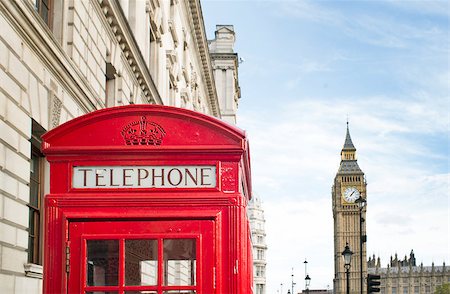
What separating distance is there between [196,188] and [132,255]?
0.62m

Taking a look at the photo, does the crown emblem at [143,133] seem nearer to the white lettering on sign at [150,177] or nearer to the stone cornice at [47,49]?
the white lettering on sign at [150,177]

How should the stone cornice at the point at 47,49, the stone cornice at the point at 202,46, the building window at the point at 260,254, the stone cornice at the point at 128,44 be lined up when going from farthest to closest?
the building window at the point at 260,254
the stone cornice at the point at 202,46
the stone cornice at the point at 128,44
the stone cornice at the point at 47,49

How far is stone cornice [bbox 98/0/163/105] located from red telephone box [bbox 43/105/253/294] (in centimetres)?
1180

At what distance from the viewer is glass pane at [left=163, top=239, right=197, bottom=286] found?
574cm

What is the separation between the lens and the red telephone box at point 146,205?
5719 mm

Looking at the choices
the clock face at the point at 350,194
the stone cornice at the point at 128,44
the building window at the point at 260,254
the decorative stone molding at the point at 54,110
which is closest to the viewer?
the decorative stone molding at the point at 54,110

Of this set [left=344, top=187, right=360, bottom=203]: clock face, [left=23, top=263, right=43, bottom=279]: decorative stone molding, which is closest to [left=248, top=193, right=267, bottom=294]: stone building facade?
[left=344, top=187, right=360, bottom=203]: clock face

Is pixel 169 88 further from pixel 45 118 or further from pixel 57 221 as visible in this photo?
pixel 57 221

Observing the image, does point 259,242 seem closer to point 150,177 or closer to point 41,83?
point 41,83

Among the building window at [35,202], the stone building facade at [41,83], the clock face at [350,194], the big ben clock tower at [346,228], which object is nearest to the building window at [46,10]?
the stone building facade at [41,83]

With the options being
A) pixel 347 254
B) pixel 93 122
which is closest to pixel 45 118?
pixel 93 122

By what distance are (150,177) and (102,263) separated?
0.66m

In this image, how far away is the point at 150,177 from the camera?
5.91 metres

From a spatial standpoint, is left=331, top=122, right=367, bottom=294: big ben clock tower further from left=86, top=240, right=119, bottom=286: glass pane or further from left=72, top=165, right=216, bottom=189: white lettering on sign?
left=86, top=240, right=119, bottom=286: glass pane
